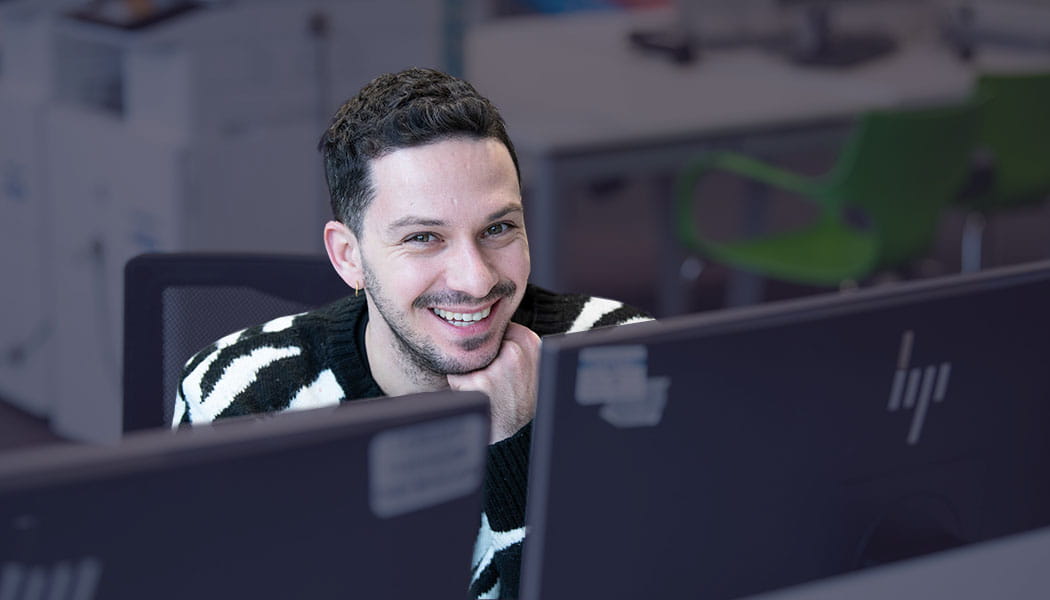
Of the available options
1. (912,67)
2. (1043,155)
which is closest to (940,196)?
(1043,155)

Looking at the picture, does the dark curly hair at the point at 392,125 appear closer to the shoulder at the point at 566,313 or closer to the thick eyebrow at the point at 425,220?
the thick eyebrow at the point at 425,220

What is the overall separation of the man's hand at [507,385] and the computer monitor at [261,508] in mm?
525

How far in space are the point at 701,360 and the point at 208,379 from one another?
0.79 metres

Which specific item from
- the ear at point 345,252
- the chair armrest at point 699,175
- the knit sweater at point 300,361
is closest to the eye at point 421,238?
the ear at point 345,252

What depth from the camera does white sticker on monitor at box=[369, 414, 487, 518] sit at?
823mm

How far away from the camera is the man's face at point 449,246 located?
4.58 ft

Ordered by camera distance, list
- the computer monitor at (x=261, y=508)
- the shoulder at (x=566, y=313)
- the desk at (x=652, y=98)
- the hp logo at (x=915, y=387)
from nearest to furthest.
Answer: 1. the computer monitor at (x=261, y=508)
2. the hp logo at (x=915, y=387)
3. the shoulder at (x=566, y=313)
4. the desk at (x=652, y=98)

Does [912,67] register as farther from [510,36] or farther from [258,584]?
[258,584]

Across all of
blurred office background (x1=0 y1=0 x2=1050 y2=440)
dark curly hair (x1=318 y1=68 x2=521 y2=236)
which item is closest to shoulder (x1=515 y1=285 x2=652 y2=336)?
dark curly hair (x1=318 y1=68 x2=521 y2=236)

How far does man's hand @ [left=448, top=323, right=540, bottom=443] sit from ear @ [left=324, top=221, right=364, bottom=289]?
0.16 m

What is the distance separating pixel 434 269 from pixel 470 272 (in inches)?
1.7

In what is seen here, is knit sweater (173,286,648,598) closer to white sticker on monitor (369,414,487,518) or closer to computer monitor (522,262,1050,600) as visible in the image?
computer monitor (522,262,1050,600)

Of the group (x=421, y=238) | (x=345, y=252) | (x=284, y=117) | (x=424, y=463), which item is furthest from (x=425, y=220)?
(x=284, y=117)

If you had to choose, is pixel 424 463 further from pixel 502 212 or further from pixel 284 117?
pixel 284 117
